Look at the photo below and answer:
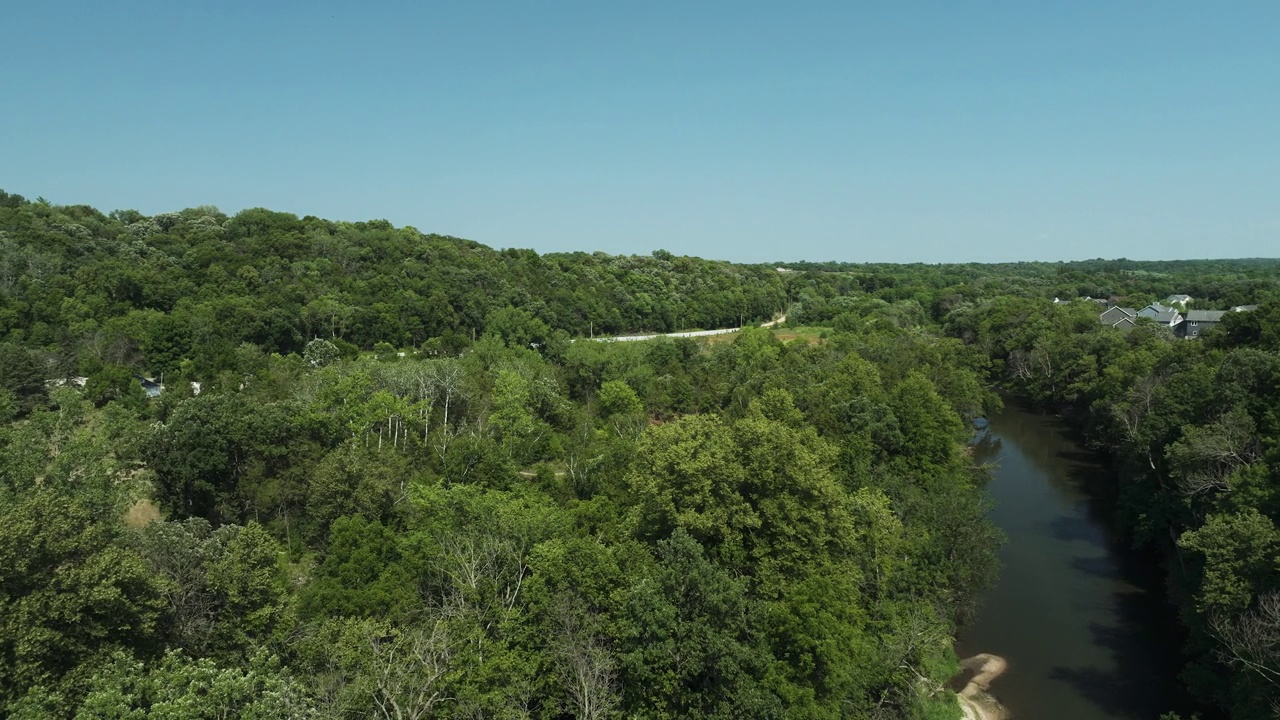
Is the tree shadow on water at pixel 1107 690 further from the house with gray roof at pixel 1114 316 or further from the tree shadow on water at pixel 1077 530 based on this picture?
the house with gray roof at pixel 1114 316

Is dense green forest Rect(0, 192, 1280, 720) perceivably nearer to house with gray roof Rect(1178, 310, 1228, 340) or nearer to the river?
the river

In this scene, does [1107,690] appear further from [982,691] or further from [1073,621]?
[1073,621]

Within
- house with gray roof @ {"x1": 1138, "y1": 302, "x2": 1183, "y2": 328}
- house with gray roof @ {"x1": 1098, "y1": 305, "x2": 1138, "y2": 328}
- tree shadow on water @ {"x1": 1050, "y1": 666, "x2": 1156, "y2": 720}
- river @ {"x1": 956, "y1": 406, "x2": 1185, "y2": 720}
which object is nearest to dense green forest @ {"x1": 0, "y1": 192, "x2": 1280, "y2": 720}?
river @ {"x1": 956, "y1": 406, "x2": 1185, "y2": 720}

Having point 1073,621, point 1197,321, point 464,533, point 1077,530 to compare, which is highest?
point 1197,321

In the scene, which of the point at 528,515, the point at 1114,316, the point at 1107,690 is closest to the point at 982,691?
the point at 1107,690

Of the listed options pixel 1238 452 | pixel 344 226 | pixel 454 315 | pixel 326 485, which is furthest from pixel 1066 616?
pixel 344 226

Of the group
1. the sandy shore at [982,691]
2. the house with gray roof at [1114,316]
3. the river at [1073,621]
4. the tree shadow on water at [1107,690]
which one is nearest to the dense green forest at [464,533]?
the sandy shore at [982,691]

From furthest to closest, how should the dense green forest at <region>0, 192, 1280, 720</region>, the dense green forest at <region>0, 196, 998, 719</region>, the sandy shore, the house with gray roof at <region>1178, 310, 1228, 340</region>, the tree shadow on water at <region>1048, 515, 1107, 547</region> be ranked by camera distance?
the house with gray roof at <region>1178, 310, 1228, 340</region>
the tree shadow on water at <region>1048, 515, 1107, 547</region>
the sandy shore
the dense green forest at <region>0, 192, 1280, 720</region>
the dense green forest at <region>0, 196, 998, 719</region>
